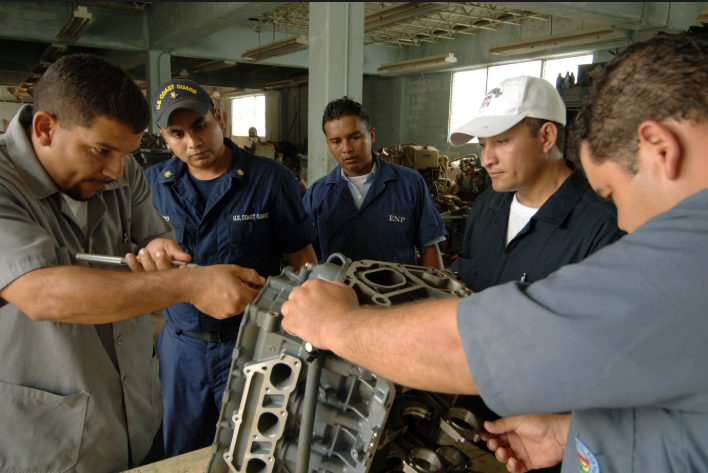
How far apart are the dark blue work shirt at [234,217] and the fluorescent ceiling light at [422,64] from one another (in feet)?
29.6

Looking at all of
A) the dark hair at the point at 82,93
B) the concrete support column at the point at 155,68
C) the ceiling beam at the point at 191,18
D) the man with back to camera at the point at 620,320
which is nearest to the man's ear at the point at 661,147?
the man with back to camera at the point at 620,320

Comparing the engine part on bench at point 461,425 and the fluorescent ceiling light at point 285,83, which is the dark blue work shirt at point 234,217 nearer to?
the engine part on bench at point 461,425

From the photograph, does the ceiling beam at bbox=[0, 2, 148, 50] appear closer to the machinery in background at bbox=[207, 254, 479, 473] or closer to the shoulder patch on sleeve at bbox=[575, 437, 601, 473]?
the machinery in background at bbox=[207, 254, 479, 473]

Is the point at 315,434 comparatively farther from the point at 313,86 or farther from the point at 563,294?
the point at 313,86

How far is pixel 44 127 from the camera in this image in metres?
1.37

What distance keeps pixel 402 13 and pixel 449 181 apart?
3.31 metres

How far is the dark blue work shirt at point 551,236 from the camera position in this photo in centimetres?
155

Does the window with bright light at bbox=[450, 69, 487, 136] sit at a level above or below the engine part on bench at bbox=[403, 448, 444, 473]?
above

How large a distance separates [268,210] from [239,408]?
1.21 meters

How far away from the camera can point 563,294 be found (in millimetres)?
716

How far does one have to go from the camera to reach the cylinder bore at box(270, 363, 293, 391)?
3.88 ft

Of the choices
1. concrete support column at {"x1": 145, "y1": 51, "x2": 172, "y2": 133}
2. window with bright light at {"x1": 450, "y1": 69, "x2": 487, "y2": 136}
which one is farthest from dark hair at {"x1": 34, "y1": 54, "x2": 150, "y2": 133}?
window with bright light at {"x1": 450, "y1": 69, "x2": 487, "y2": 136}

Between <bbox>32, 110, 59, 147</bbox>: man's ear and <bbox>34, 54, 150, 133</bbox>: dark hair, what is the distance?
0.02 metres

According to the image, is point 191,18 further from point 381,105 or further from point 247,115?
point 247,115
